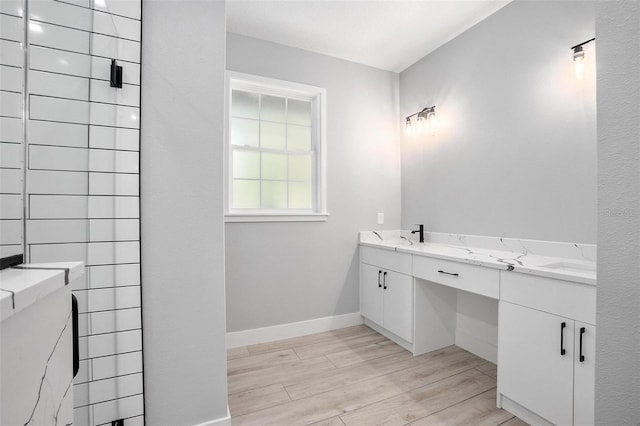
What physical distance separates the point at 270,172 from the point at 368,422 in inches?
85.5

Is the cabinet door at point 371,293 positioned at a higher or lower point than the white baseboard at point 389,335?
higher

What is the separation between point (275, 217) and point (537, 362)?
214 cm

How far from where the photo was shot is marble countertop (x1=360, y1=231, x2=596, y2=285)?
1.56 meters

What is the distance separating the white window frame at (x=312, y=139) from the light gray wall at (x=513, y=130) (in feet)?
3.37

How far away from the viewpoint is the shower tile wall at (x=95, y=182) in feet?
3.32

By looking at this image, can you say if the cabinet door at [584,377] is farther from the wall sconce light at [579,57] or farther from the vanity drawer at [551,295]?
the wall sconce light at [579,57]

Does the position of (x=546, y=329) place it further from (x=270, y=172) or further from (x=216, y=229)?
(x=270, y=172)

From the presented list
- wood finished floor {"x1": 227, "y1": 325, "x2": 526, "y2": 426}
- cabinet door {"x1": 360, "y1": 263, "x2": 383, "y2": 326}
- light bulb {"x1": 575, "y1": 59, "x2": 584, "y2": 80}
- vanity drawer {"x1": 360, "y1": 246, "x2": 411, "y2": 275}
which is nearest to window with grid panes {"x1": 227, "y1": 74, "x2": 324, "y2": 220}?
vanity drawer {"x1": 360, "y1": 246, "x2": 411, "y2": 275}

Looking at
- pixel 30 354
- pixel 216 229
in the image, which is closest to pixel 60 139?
pixel 216 229

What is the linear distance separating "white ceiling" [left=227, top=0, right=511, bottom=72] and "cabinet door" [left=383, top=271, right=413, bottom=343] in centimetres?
218

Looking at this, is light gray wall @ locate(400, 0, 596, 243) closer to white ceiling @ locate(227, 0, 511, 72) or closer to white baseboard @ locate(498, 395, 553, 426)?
white ceiling @ locate(227, 0, 511, 72)

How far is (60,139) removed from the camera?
1.06 meters

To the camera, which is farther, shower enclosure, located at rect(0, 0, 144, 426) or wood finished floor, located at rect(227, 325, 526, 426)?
wood finished floor, located at rect(227, 325, 526, 426)

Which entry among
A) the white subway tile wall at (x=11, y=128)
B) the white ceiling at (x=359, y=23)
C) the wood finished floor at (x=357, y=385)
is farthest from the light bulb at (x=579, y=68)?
the white subway tile wall at (x=11, y=128)
